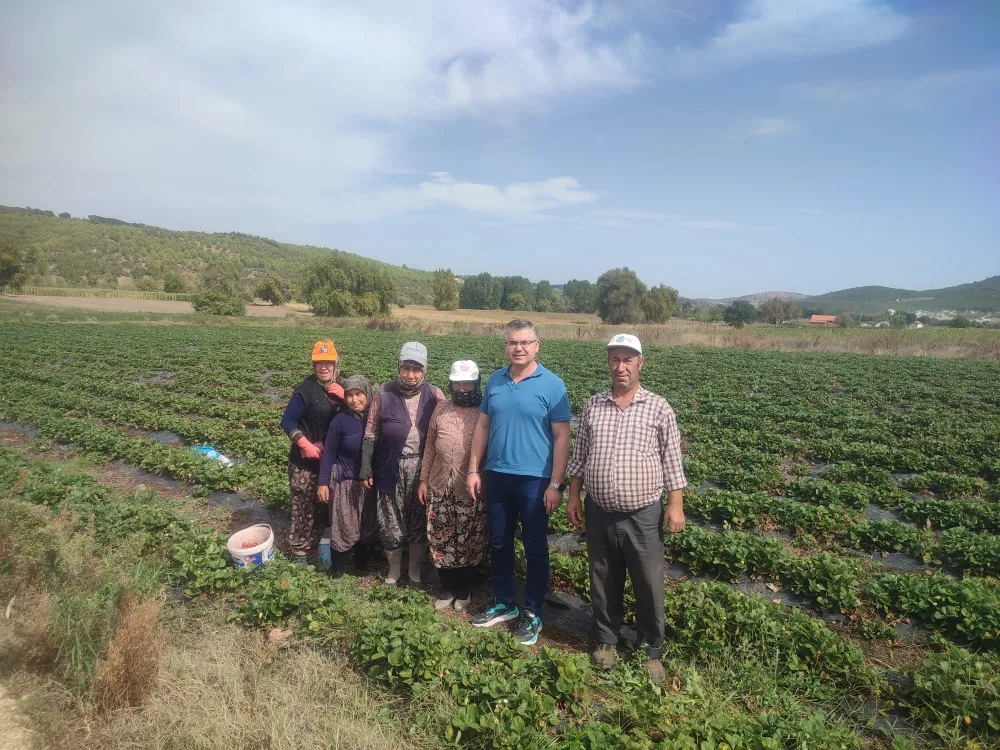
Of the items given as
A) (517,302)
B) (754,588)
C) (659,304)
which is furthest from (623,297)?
(754,588)

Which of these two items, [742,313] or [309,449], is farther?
[742,313]

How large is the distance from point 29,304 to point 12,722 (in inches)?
2270

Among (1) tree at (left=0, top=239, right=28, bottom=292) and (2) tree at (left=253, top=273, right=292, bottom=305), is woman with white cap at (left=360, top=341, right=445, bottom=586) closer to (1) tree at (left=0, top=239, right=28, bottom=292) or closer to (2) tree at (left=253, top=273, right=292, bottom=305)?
(1) tree at (left=0, top=239, right=28, bottom=292)

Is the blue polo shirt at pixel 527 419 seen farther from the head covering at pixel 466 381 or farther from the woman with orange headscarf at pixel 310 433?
the woman with orange headscarf at pixel 310 433

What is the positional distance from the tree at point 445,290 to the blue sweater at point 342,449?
7371 centimetres

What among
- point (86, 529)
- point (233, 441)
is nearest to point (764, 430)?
point (233, 441)

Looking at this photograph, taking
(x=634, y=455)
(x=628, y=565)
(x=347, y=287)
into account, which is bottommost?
(x=628, y=565)

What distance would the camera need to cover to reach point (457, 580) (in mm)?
4434

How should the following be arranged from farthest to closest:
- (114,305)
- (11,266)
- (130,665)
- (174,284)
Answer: (174,284) → (114,305) → (11,266) → (130,665)

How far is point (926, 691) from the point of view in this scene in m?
3.10

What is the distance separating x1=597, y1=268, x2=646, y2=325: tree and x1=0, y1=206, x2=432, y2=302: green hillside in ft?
103

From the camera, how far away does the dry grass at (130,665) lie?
3.05 meters

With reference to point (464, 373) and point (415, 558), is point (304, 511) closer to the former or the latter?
point (415, 558)

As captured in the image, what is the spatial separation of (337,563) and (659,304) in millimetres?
62805
